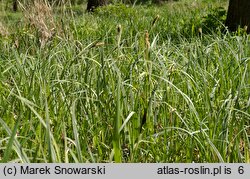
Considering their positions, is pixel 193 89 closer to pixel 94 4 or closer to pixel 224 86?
pixel 224 86

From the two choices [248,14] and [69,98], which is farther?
[248,14]

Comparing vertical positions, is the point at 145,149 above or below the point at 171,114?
below

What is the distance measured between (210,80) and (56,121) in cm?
89

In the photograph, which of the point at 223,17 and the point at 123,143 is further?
the point at 223,17

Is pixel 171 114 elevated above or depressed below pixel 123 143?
above

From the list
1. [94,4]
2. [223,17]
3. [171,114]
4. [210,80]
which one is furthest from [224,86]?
[94,4]

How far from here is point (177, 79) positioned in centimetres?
244

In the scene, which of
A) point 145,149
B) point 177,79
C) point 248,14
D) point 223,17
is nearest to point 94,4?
point 223,17

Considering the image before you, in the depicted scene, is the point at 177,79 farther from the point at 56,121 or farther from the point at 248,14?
the point at 248,14

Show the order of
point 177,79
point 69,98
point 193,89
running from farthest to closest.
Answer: point 177,79 < point 193,89 < point 69,98

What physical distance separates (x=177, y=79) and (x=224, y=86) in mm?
260
